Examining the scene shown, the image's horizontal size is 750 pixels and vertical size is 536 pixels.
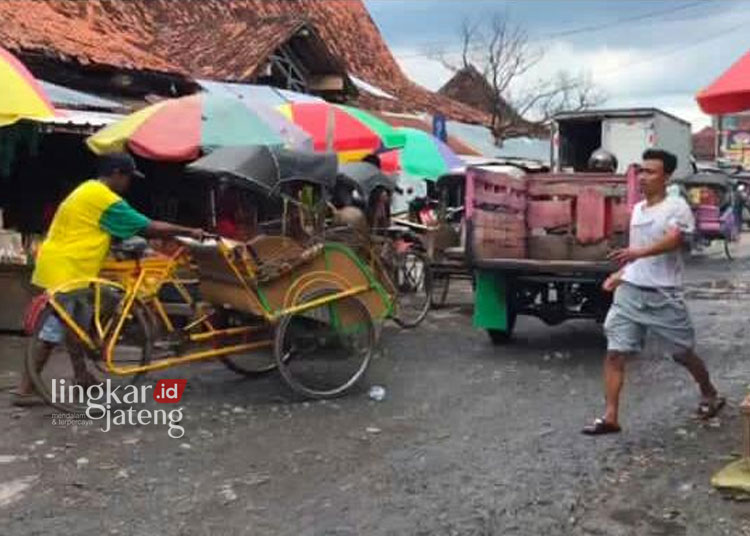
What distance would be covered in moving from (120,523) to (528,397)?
3.78 m

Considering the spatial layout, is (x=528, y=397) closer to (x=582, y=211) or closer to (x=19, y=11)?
(x=582, y=211)

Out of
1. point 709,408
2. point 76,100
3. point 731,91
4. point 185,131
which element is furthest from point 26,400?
point 76,100

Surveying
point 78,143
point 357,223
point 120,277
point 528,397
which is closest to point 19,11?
point 78,143

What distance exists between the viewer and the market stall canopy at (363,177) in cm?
1172

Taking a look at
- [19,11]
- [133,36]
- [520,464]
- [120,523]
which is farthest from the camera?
[133,36]

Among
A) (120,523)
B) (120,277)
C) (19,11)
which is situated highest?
(19,11)

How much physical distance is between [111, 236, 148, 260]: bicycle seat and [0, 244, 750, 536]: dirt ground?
1.03 meters

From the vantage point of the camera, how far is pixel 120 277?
7645 millimetres

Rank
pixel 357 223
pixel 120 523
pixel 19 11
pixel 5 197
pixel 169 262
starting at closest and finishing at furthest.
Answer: pixel 120 523
pixel 169 262
pixel 357 223
pixel 5 197
pixel 19 11

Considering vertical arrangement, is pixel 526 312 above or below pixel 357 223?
below

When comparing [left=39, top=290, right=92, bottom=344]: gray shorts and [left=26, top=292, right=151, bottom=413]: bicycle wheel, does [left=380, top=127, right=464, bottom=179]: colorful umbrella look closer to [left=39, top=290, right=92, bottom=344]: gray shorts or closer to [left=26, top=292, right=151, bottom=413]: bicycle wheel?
[left=26, top=292, right=151, bottom=413]: bicycle wheel

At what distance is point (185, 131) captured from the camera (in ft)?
33.4

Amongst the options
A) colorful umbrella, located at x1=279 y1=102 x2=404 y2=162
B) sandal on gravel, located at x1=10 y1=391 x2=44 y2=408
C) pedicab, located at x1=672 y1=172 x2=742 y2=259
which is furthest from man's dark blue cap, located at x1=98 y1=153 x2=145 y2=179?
pedicab, located at x1=672 y1=172 x2=742 y2=259

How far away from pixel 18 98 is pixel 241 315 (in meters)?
2.48
